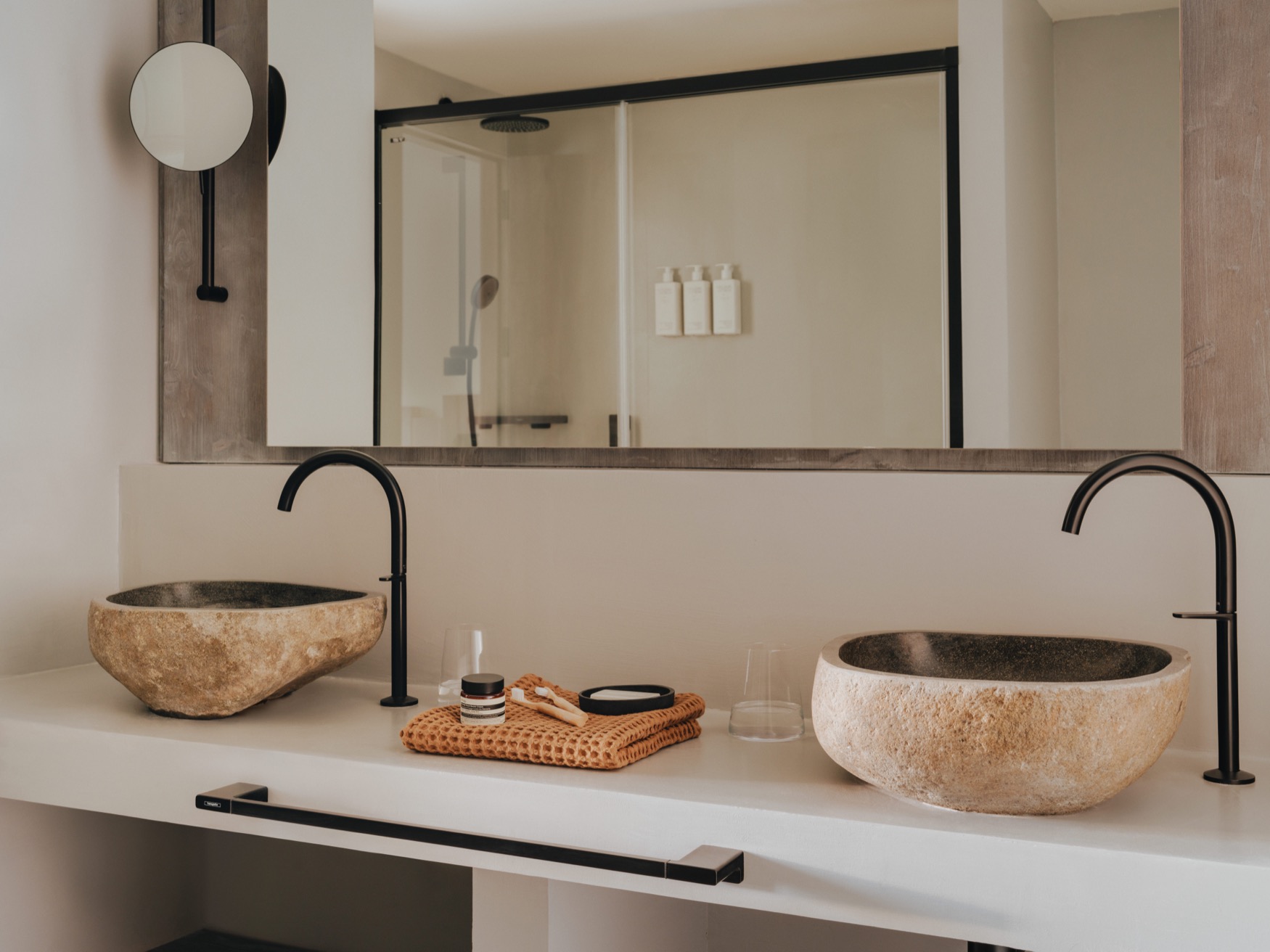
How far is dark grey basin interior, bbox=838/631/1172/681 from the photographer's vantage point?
117cm

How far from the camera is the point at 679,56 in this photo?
144 centimetres

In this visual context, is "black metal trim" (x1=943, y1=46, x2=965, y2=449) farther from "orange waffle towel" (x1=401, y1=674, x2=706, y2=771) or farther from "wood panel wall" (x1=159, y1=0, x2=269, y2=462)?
"wood panel wall" (x1=159, y1=0, x2=269, y2=462)

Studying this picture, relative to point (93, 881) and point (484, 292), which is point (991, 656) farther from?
point (93, 881)

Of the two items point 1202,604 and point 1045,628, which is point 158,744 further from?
point 1202,604

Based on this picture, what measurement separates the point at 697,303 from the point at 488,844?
2.34 feet

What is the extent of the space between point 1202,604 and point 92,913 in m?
1.56

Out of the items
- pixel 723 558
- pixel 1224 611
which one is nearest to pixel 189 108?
pixel 723 558

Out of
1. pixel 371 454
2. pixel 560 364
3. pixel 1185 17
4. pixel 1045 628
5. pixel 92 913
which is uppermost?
pixel 1185 17

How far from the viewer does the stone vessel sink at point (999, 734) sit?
0.91 meters

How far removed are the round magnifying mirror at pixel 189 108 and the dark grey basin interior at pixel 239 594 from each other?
0.64m

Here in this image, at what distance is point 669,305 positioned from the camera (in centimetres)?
144

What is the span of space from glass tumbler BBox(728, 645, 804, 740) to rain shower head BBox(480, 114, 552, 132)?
0.75 metres

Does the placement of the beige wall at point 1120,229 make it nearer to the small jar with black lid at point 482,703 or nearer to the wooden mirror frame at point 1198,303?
the wooden mirror frame at point 1198,303

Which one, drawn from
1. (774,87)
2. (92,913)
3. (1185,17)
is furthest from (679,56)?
(92,913)
